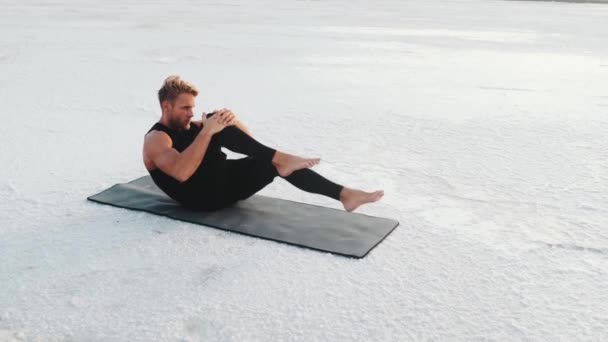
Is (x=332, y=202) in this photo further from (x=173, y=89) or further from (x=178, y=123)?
(x=173, y=89)

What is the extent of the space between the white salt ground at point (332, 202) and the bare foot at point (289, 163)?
0.36 meters

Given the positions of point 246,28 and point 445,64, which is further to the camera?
point 246,28

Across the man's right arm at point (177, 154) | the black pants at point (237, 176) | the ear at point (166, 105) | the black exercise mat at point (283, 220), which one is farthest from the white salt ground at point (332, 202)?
the ear at point (166, 105)

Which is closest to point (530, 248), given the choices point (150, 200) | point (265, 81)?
point (150, 200)

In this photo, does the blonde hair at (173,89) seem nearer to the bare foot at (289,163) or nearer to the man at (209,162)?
the man at (209,162)

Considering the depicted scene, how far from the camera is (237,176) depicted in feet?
10.5

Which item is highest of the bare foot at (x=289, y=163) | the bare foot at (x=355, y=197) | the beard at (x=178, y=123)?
the beard at (x=178, y=123)

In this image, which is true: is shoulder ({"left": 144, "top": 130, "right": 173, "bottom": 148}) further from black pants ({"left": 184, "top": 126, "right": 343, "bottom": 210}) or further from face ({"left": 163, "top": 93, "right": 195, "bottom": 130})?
black pants ({"left": 184, "top": 126, "right": 343, "bottom": 210})

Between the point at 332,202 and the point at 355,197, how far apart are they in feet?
1.64

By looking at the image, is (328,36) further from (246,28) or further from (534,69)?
(534,69)

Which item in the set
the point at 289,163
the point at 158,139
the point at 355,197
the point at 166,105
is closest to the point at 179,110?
the point at 166,105

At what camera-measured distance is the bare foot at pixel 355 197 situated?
10.0 feet

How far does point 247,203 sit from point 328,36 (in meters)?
8.29

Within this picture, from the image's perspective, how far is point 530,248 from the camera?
294 centimetres
